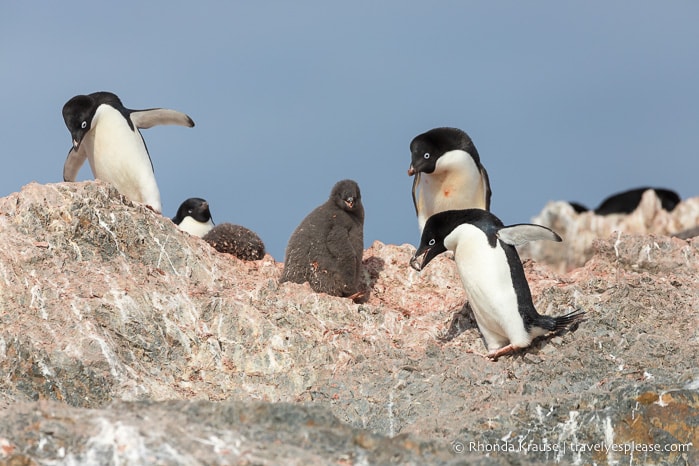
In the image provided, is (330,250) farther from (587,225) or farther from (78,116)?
(587,225)

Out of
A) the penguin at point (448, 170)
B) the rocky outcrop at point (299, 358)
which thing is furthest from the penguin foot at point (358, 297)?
the penguin at point (448, 170)

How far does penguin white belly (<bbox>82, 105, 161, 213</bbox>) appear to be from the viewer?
14.1 m

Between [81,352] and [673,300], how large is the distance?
5416 millimetres

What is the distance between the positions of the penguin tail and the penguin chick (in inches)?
167

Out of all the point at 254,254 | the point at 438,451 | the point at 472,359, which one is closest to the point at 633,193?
the point at 254,254

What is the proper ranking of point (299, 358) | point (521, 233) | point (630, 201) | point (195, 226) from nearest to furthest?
point (299, 358)
point (521, 233)
point (195, 226)
point (630, 201)

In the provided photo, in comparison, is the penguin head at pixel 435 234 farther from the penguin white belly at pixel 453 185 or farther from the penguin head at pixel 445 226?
the penguin white belly at pixel 453 185

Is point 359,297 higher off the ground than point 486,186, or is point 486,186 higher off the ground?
point 486,186

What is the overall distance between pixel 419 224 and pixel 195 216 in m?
3.33

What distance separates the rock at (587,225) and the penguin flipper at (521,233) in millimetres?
18751

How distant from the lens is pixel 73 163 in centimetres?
1493

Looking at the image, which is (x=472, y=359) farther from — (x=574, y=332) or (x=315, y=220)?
(x=315, y=220)

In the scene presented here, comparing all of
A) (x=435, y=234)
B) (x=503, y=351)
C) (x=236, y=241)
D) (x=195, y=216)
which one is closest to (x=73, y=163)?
(x=195, y=216)

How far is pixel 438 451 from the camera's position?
6.25 meters
